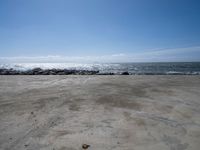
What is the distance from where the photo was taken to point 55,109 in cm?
692

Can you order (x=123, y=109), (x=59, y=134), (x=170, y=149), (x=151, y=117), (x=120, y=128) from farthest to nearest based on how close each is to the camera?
(x=123, y=109) < (x=151, y=117) < (x=120, y=128) < (x=59, y=134) < (x=170, y=149)

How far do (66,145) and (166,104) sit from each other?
5.35m

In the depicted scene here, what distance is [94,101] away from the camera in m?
8.18

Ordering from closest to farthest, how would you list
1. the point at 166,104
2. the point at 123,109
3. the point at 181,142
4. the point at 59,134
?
the point at 181,142 → the point at 59,134 → the point at 123,109 → the point at 166,104

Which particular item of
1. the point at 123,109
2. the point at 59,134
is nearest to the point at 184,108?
the point at 123,109

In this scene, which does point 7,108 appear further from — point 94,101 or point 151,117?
point 151,117

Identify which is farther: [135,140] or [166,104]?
[166,104]

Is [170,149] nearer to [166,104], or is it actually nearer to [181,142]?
[181,142]

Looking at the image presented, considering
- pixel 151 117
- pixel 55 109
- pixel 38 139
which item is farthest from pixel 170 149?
pixel 55 109

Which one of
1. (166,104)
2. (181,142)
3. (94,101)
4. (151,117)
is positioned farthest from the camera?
(94,101)

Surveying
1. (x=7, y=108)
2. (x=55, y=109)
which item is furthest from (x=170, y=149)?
(x=7, y=108)

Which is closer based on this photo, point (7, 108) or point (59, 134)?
point (59, 134)

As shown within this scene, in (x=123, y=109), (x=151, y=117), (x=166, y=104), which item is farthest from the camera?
(x=166, y=104)

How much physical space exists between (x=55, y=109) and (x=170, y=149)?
4717 millimetres
